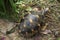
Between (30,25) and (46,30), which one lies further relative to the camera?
(46,30)

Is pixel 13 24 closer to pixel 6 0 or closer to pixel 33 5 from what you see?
pixel 6 0

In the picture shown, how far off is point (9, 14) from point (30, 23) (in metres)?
0.31

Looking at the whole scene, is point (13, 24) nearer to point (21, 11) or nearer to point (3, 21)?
point (3, 21)

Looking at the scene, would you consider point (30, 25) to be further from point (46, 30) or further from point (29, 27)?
point (46, 30)

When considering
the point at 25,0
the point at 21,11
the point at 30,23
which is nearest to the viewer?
the point at 30,23

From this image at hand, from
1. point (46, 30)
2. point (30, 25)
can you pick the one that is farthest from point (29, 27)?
point (46, 30)

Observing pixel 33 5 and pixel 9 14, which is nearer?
pixel 9 14

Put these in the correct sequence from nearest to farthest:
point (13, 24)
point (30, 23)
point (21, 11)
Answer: point (30, 23)
point (13, 24)
point (21, 11)

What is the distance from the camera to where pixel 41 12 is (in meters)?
2.14

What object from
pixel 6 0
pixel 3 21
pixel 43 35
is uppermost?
pixel 6 0

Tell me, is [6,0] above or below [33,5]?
above

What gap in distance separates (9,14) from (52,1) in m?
0.75

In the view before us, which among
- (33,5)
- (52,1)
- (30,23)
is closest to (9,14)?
(30,23)

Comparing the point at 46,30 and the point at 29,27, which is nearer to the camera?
the point at 29,27
